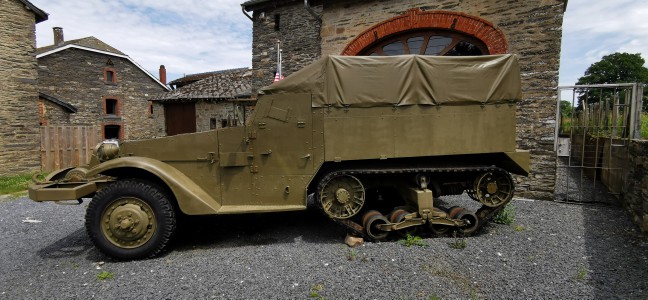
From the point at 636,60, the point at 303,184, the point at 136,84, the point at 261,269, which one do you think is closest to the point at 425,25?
the point at 303,184

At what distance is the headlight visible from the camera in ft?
13.3

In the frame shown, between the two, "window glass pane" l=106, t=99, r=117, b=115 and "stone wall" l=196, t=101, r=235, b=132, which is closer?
"stone wall" l=196, t=101, r=235, b=132

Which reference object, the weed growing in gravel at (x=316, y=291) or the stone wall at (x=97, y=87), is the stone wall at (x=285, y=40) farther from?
the stone wall at (x=97, y=87)

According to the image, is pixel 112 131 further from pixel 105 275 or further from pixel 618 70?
pixel 618 70

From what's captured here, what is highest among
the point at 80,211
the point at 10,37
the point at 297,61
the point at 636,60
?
the point at 636,60

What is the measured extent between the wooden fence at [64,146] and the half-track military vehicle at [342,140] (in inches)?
366

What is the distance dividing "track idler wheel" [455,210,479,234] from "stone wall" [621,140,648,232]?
2254 millimetres

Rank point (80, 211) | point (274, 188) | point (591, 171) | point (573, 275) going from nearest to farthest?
point (573, 275), point (274, 188), point (80, 211), point (591, 171)

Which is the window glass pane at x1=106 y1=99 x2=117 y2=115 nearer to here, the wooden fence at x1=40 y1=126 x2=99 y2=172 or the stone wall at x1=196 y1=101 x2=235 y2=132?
the stone wall at x1=196 y1=101 x2=235 y2=132

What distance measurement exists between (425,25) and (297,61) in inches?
151

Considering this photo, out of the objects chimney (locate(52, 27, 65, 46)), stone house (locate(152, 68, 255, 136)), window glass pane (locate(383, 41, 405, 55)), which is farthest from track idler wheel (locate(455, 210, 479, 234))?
chimney (locate(52, 27, 65, 46))

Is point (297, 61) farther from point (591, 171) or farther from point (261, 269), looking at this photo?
point (591, 171)

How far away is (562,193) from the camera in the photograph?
7023 mm

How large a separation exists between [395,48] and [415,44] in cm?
50
